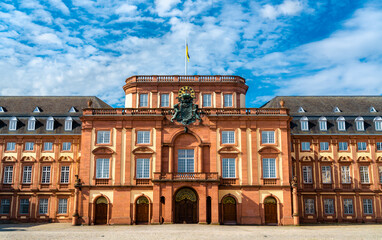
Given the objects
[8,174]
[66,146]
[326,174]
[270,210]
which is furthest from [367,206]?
[8,174]

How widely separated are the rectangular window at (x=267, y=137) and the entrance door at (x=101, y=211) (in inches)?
822

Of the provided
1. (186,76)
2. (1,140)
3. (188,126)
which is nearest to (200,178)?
(188,126)

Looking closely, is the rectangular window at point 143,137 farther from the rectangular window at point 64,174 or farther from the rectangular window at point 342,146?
the rectangular window at point 342,146

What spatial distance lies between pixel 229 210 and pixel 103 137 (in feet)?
58.9

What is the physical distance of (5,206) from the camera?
55.7 meters

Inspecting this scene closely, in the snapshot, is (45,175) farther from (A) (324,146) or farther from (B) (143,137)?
(A) (324,146)

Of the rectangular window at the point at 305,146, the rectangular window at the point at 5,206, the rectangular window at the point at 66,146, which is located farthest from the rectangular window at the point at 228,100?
the rectangular window at the point at 5,206

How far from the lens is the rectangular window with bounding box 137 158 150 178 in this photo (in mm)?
50672

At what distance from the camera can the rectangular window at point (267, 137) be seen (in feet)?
170

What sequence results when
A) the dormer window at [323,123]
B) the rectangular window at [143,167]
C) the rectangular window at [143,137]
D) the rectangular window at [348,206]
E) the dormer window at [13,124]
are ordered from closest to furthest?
the rectangular window at [143,167] < the rectangular window at [143,137] < the rectangular window at [348,206] < the dormer window at [13,124] < the dormer window at [323,123]

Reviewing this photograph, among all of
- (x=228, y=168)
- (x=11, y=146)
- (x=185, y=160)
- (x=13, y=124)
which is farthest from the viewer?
(x=13, y=124)

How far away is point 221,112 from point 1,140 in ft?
101

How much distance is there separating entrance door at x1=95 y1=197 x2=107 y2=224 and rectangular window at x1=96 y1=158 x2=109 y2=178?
2794 millimetres

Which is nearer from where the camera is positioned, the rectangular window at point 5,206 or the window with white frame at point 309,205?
the rectangular window at point 5,206
